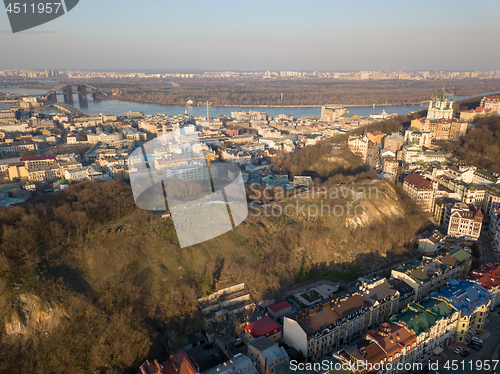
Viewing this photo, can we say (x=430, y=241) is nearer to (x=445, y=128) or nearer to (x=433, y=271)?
(x=433, y=271)

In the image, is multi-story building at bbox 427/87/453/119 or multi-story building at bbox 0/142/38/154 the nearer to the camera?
multi-story building at bbox 427/87/453/119

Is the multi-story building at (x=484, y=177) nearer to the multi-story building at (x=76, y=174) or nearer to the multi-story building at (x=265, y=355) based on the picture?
the multi-story building at (x=265, y=355)

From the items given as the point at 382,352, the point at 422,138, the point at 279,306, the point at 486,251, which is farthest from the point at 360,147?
the point at 382,352

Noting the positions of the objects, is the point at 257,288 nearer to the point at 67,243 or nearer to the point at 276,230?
the point at 276,230

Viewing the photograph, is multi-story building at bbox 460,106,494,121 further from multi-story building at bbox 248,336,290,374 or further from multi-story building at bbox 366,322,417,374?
multi-story building at bbox 248,336,290,374

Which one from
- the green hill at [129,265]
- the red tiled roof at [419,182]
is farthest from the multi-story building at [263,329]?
the red tiled roof at [419,182]

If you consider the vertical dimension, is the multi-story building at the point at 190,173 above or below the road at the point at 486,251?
above

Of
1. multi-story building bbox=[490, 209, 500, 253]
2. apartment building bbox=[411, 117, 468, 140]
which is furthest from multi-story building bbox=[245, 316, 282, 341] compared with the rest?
apartment building bbox=[411, 117, 468, 140]
